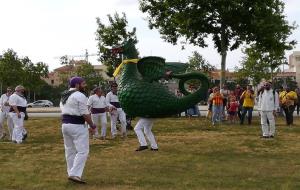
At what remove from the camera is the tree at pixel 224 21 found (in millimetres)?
22422

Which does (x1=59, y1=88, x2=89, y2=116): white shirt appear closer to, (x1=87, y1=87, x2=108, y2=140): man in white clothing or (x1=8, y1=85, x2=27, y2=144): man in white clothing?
(x1=8, y1=85, x2=27, y2=144): man in white clothing

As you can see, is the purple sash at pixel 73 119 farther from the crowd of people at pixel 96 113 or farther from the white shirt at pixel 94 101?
the white shirt at pixel 94 101

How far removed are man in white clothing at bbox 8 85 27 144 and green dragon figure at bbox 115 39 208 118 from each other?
11.6 ft

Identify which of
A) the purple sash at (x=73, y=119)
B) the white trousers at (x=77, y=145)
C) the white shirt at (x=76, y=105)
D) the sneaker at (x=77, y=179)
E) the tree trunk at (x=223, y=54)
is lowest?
the sneaker at (x=77, y=179)

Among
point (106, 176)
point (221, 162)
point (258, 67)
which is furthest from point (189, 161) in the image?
point (258, 67)

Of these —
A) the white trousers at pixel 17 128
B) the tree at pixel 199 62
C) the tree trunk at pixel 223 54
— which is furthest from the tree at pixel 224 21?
the tree at pixel 199 62

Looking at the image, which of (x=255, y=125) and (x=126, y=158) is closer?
(x=126, y=158)

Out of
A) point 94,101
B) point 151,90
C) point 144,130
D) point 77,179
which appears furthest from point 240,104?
point 77,179

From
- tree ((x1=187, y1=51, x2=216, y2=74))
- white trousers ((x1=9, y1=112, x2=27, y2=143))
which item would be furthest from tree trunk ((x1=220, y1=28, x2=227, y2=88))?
tree ((x1=187, y1=51, x2=216, y2=74))

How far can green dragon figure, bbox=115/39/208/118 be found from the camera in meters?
12.3

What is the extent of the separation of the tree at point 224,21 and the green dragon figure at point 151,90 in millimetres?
10277

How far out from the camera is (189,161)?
10656 mm

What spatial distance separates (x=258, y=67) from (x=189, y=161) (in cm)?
3701

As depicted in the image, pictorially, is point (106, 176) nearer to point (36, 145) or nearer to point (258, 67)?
point (36, 145)
